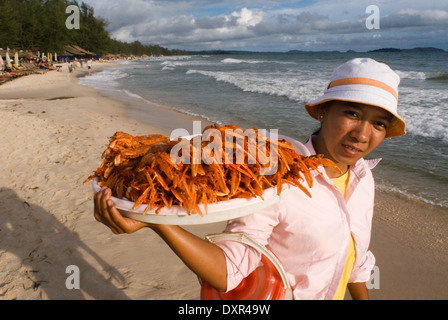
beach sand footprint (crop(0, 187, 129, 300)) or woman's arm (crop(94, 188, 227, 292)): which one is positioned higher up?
woman's arm (crop(94, 188, 227, 292))

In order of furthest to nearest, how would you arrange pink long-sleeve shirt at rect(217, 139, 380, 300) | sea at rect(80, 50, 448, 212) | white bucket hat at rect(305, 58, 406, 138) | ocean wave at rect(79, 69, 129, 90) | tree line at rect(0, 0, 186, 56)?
tree line at rect(0, 0, 186, 56)
ocean wave at rect(79, 69, 129, 90)
sea at rect(80, 50, 448, 212)
white bucket hat at rect(305, 58, 406, 138)
pink long-sleeve shirt at rect(217, 139, 380, 300)

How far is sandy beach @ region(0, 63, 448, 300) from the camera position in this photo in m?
3.66

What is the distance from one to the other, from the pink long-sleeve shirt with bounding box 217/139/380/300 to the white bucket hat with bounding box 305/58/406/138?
0.54 m

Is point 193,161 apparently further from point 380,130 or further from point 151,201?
point 380,130

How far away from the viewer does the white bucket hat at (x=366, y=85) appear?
173 centimetres

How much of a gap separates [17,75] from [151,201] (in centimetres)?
3608

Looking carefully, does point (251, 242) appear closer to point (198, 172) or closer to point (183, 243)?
point (183, 243)

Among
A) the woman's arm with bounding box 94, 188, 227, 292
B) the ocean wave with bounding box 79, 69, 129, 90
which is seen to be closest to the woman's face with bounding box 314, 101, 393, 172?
the woman's arm with bounding box 94, 188, 227, 292

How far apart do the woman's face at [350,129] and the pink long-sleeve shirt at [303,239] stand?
1.10 ft

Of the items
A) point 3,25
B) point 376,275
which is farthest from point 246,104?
point 3,25

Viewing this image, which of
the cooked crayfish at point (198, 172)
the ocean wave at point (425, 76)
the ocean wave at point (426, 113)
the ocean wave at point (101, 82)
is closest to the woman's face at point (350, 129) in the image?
the cooked crayfish at point (198, 172)

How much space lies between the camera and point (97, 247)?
4.33 meters

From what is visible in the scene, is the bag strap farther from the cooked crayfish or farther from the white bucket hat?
the white bucket hat
